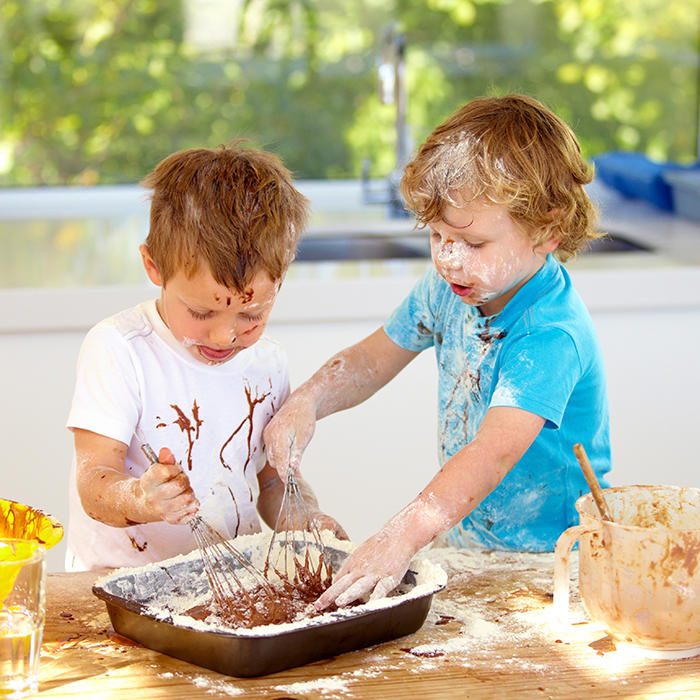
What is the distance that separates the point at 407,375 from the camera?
1.79 m

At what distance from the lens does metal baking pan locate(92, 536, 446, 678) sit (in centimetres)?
74

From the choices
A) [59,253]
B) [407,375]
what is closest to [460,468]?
[407,375]

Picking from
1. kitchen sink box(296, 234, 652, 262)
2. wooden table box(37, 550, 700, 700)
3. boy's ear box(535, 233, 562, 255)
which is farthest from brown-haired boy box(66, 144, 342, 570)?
kitchen sink box(296, 234, 652, 262)

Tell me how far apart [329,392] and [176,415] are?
8.5 inches

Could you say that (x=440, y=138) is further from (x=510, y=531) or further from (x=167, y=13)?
(x=167, y=13)

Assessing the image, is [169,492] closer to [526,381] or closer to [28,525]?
[28,525]

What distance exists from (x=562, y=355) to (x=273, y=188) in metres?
0.38

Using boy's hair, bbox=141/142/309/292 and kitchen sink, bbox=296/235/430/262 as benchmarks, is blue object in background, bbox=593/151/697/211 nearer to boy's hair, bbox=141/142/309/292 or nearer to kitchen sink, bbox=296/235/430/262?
kitchen sink, bbox=296/235/430/262

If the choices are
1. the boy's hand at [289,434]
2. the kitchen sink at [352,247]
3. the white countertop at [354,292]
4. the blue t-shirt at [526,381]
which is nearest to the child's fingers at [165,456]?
the boy's hand at [289,434]

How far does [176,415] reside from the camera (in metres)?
1.09

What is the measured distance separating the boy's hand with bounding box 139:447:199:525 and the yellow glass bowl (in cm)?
9

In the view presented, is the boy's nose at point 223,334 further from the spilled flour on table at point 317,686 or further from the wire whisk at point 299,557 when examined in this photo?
the spilled flour on table at point 317,686

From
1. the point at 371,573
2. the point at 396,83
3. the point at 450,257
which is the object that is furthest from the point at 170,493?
the point at 396,83

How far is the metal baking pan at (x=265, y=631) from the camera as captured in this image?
0.74m
